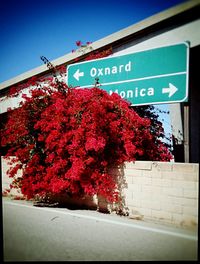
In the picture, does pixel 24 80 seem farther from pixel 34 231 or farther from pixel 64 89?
pixel 34 231

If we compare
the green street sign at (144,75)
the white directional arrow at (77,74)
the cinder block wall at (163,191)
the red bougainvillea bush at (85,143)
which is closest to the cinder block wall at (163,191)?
the cinder block wall at (163,191)

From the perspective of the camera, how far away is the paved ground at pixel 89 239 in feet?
12.3

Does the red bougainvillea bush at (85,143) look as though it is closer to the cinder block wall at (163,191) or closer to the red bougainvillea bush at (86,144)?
the red bougainvillea bush at (86,144)

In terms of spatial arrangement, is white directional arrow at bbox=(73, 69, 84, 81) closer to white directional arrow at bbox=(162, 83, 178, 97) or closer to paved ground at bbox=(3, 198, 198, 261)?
white directional arrow at bbox=(162, 83, 178, 97)

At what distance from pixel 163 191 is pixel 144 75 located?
3213 millimetres

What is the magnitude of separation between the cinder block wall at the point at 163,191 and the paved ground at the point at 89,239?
1.08 ft

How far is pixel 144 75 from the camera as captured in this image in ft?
21.2

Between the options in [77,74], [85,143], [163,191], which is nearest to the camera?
[163,191]

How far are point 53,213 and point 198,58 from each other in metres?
6.85

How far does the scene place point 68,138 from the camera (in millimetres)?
6395

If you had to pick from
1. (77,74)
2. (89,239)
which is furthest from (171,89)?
(89,239)

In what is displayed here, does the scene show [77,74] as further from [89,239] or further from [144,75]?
[89,239]

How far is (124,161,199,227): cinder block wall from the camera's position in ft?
16.6

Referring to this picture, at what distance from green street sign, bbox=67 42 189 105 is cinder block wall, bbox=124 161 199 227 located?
5.89 feet
